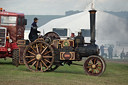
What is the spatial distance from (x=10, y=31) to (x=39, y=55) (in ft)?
23.9

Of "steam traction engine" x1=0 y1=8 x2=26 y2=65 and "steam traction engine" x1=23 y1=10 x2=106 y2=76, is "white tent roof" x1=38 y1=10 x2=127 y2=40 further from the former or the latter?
"steam traction engine" x1=23 y1=10 x2=106 y2=76

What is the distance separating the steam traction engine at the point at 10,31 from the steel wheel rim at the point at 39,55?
4794mm

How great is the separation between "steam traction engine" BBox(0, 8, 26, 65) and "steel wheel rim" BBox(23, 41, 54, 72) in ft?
15.7

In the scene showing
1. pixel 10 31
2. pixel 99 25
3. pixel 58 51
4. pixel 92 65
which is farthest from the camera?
pixel 99 25

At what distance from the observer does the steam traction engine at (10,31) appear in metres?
22.0

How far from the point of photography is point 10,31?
23047mm

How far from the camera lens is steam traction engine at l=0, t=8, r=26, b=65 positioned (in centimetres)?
2203

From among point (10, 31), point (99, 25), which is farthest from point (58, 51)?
point (99, 25)

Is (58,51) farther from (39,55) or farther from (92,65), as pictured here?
(92,65)

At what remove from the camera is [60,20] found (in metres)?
62.8

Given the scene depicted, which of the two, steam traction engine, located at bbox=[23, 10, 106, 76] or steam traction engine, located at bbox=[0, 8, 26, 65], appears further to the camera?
steam traction engine, located at bbox=[0, 8, 26, 65]

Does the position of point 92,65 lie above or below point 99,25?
below

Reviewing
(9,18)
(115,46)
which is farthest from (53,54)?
(115,46)

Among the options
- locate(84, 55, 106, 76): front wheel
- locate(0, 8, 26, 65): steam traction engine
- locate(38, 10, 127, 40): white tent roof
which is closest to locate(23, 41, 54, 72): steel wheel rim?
locate(84, 55, 106, 76): front wheel
